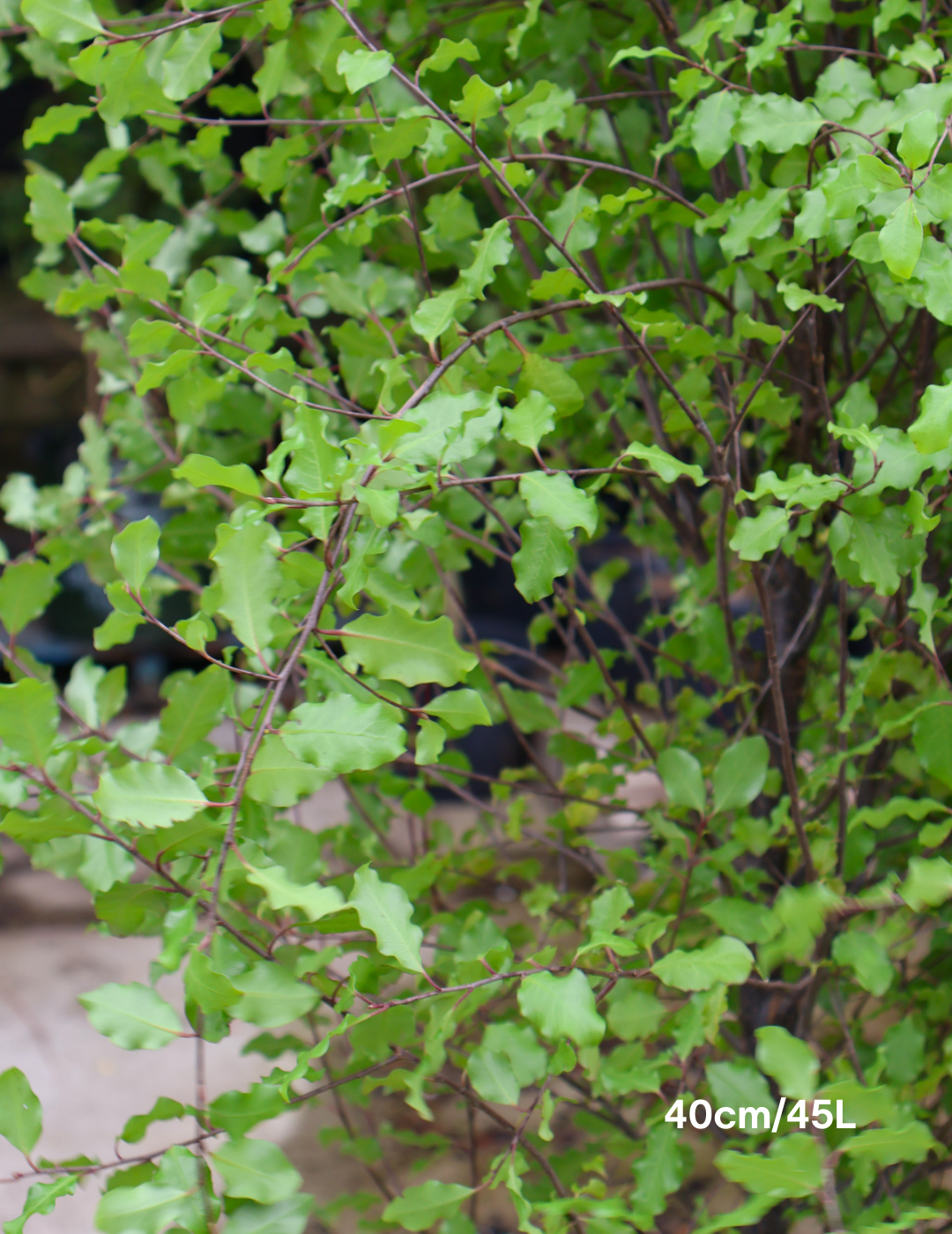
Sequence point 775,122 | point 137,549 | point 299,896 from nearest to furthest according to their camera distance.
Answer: point 299,896 < point 137,549 < point 775,122

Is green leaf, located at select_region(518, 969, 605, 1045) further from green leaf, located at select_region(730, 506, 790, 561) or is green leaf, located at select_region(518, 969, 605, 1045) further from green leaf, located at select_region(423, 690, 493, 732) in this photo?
green leaf, located at select_region(730, 506, 790, 561)

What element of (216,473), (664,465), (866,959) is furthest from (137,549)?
(866,959)

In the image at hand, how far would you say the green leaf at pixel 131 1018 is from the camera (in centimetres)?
48

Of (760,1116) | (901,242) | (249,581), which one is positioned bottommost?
(760,1116)

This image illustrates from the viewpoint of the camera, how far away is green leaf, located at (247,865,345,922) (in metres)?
0.42

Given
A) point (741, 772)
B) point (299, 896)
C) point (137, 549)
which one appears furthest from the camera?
point (741, 772)

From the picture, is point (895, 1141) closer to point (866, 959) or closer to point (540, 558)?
point (866, 959)

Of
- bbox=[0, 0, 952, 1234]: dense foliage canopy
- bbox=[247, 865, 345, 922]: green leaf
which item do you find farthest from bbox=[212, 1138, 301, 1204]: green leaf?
bbox=[247, 865, 345, 922]: green leaf

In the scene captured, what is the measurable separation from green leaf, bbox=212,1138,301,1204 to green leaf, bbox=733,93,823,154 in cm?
63

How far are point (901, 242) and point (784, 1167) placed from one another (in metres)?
0.46

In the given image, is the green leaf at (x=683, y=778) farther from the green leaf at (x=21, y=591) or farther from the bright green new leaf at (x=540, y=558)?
the green leaf at (x=21, y=591)

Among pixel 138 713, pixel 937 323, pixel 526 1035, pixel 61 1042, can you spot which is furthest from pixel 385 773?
pixel 138 713

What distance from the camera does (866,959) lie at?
0.69 meters

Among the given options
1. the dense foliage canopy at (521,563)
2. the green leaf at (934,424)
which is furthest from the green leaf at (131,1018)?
the green leaf at (934,424)
